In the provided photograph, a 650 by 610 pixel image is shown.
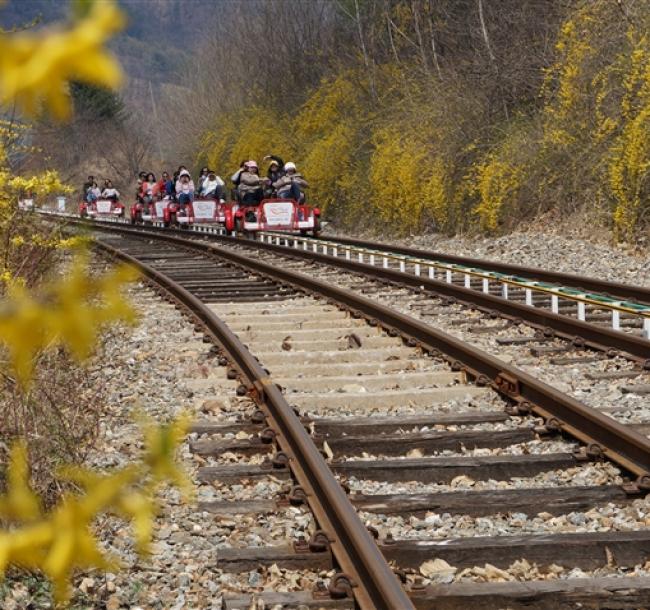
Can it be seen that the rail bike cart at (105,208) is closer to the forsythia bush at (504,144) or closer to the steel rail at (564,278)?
the forsythia bush at (504,144)

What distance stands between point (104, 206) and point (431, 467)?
4357 centimetres

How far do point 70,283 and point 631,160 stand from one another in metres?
19.1

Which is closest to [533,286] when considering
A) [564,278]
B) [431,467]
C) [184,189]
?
[564,278]

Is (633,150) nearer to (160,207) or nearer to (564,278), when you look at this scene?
(564,278)

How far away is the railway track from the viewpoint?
4.04 metres

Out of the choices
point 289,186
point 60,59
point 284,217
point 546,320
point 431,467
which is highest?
point 289,186

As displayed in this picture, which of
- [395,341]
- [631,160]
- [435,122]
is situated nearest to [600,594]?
[395,341]

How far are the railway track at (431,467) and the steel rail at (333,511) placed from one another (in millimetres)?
10

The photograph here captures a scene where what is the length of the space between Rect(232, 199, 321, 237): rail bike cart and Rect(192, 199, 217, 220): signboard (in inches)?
279

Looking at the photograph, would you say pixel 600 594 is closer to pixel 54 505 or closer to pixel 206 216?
pixel 54 505

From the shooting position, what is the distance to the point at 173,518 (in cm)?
510

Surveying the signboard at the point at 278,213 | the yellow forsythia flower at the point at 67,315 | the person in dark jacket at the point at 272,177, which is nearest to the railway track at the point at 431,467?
the yellow forsythia flower at the point at 67,315

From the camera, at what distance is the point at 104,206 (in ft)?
157

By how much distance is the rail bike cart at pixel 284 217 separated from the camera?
27.5 meters
